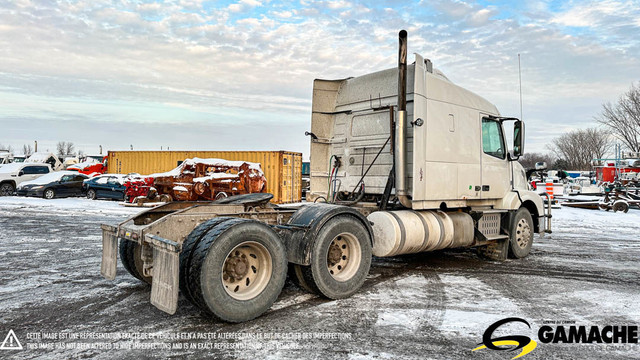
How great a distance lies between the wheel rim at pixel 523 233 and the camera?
8248mm

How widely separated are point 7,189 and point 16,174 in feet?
3.12

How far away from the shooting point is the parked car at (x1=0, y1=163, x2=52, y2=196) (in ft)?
76.5

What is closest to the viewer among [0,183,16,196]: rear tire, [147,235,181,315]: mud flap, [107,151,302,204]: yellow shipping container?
[147,235,181,315]: mud flap

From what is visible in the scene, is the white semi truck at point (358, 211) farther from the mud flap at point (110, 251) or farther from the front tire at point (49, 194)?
the front tire at point (49, 194)

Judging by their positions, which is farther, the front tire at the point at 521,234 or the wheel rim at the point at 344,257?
the front tire at the point at 521,234

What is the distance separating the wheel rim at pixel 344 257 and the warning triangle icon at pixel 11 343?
3.27 m

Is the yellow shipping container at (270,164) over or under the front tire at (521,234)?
over

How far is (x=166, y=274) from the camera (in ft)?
13.1

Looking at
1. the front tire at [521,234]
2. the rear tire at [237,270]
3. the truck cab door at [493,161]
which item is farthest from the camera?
the front tire at [521,234]

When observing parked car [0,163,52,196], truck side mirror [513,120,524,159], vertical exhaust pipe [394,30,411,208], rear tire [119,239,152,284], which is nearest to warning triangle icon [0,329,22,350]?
rear tire [119,239,152,284]

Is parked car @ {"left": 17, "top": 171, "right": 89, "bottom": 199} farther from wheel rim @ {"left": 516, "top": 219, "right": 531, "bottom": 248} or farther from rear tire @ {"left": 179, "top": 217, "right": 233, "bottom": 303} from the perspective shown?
wheel rim @ {"left": 516, "top": 219, "right": 531, "bottom": 248}

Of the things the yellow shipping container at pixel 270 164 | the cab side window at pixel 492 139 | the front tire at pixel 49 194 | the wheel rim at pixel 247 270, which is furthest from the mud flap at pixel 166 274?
the front tire at pixel 49 194

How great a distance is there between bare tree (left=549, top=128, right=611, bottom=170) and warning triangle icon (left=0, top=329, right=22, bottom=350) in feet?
256

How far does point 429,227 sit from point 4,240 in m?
9.48
